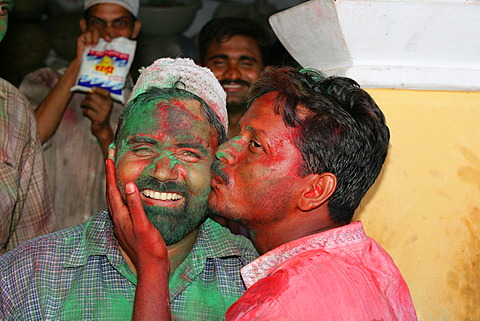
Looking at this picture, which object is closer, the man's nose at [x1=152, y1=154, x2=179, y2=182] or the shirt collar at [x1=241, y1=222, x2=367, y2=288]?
the shirt collar at [x1=241, y1=222, x2=367, y2=288]

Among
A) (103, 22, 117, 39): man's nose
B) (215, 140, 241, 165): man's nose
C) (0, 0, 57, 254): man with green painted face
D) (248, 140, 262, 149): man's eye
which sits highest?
(248, 140, 262, 149): man's eye

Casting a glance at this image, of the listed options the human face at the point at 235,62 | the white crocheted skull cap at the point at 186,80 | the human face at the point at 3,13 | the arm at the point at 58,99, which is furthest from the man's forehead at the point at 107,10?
the white crocheted skull cap at the point at 186,80

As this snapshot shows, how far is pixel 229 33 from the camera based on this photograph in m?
4.32

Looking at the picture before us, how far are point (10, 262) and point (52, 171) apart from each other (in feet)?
7.57

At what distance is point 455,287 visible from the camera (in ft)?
8.04

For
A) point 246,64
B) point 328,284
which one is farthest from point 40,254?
point 246,64

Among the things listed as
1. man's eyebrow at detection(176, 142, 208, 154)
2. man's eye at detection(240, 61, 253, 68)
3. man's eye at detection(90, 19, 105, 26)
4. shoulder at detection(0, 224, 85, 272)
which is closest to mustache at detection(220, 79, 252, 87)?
man's eye at detection(240, 61, 253, 68)

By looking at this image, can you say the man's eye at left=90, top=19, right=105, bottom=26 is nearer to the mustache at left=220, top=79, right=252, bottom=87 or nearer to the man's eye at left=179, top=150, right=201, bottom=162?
the mustache at left=220, top=79, right=252, bottom=87

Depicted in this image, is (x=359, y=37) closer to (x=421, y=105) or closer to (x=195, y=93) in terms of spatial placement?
(x=421, y=105)

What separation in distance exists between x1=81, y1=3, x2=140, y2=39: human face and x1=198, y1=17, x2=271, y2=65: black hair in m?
0.55

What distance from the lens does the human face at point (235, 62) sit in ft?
13.5

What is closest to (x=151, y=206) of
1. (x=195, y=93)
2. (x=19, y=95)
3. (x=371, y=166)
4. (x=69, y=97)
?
(x=195, y=93)

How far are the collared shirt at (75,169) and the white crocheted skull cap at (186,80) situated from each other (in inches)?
78.2

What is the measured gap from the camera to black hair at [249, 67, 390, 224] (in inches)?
76.4
